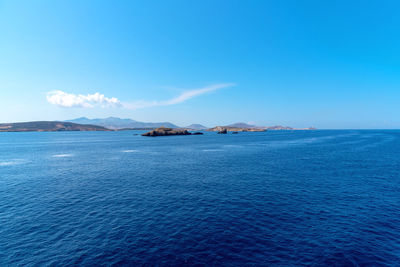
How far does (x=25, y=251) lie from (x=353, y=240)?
3428 centimetres

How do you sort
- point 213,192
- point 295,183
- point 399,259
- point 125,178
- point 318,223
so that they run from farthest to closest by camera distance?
point 125,178
point 295,183
point 213,192
point 318,223
point 399,259

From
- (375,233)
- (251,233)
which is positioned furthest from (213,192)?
(375,233)

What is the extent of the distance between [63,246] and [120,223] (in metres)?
6.00

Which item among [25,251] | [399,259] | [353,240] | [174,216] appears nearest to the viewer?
[399,259]

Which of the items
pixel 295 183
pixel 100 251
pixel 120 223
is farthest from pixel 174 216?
pixel 295 183

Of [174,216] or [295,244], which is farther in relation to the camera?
[174,216]

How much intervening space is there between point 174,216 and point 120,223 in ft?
22.9

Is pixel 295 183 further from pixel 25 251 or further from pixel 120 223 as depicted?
pixel 25 251

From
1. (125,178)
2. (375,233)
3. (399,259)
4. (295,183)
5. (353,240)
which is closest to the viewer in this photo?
(399,259)

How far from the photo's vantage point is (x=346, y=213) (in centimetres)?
2555

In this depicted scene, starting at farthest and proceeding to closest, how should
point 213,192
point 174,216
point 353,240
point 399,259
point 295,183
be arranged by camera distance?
point 295,183 < point 213,192 < point 174,216 < point 353,240 < point 399,259

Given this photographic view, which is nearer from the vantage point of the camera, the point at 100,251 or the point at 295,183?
the point at 100,251

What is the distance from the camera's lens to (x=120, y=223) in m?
23.3

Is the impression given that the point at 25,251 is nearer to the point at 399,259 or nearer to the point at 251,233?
the point at 251,233
